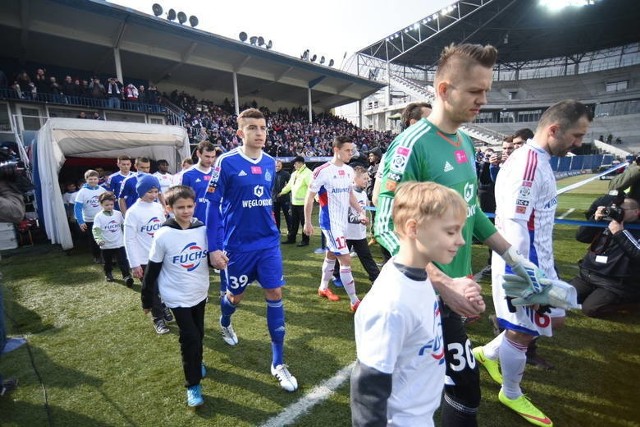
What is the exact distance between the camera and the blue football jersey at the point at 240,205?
10.2 ft

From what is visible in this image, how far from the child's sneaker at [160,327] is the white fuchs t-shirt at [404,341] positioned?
12.2 ft

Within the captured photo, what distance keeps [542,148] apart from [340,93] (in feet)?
120

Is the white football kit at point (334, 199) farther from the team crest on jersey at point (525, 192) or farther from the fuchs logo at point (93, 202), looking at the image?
the fuchs logo at point (93, 202)

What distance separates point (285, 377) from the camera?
9.93ft

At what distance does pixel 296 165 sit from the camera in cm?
841

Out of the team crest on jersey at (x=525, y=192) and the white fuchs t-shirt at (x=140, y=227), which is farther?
the white fuchs t-shirt at (x=140, y=227)

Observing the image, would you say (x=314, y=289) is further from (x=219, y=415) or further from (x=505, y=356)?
(x=505, y=356)

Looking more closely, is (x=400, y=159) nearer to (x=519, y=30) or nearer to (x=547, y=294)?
(x=547, y=294)

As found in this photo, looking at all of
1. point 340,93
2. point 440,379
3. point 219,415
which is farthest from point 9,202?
point 340,93

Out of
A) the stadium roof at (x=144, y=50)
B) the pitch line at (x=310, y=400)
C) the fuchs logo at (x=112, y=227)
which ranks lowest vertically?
the pitch line at (x=310, y=400)

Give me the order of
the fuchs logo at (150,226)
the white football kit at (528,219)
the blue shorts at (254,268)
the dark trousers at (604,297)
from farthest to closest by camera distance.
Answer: the fuchs logo at (150,226)
the dark trousers at (604,297)
the blue shorts at (254,268)
the white football kit at (528,219)

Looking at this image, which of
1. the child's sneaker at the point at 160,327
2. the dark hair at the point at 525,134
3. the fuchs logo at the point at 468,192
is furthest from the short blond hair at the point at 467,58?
the child's sneaker at the point at 160,327

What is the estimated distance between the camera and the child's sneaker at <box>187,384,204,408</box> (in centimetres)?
279

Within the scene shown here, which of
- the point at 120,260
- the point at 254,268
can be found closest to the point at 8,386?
the point at 254,268
